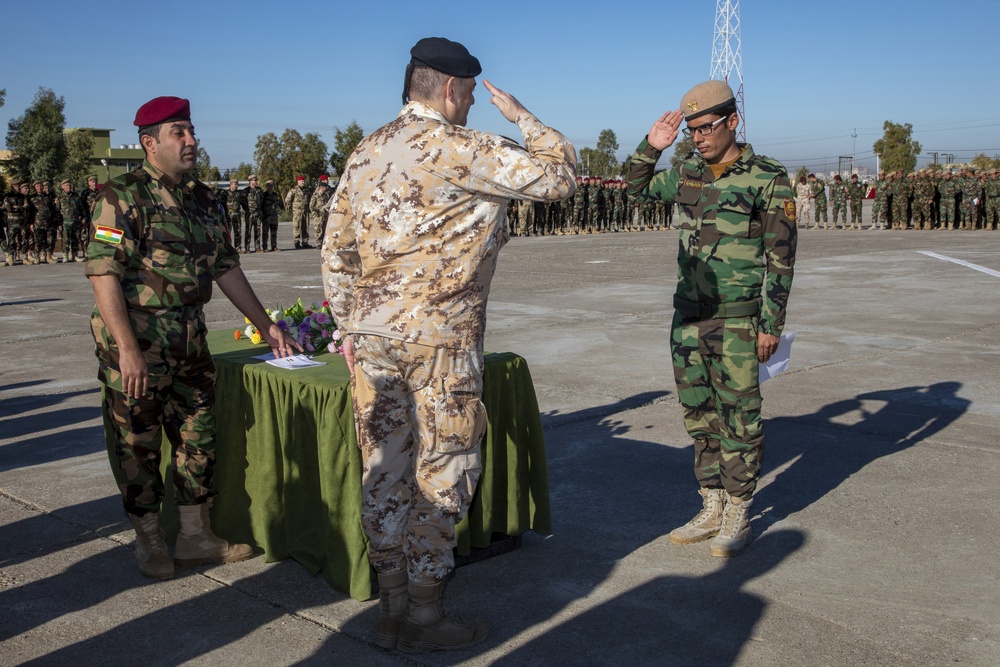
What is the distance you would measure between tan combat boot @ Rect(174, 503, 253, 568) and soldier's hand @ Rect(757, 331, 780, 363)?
7.90 ft

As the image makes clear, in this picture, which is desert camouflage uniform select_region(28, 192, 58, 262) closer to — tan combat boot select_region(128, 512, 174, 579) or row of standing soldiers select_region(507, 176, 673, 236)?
row of standing soldiers select_region(507, 176, 673, 236)

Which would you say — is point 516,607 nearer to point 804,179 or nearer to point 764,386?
point 764,386

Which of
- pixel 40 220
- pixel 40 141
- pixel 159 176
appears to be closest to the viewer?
pixel 159 176

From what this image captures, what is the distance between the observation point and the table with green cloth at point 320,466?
383cm

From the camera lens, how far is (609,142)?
298 ft

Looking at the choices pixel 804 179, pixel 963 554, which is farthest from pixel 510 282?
pixel 804 179

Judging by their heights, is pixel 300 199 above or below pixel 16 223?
above

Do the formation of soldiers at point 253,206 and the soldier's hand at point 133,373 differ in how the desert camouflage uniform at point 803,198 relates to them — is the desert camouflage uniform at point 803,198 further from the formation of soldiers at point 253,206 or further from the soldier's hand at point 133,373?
the soldier's hand at point 133,373

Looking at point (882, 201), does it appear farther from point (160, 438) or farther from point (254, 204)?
point (160, 438)

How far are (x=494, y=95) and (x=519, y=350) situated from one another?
6.32 meters

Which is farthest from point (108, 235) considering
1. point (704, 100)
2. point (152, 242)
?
point (704, 100)

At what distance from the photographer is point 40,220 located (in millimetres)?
21734

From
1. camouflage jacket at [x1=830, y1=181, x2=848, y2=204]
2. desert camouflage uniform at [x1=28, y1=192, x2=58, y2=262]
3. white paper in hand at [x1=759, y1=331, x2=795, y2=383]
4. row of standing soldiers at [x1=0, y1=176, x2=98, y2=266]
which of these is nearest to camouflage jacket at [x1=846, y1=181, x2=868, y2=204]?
camouflage jacket at [x1=830, y1=181, x2=848, y2=204]

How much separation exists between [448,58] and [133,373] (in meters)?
1.73
